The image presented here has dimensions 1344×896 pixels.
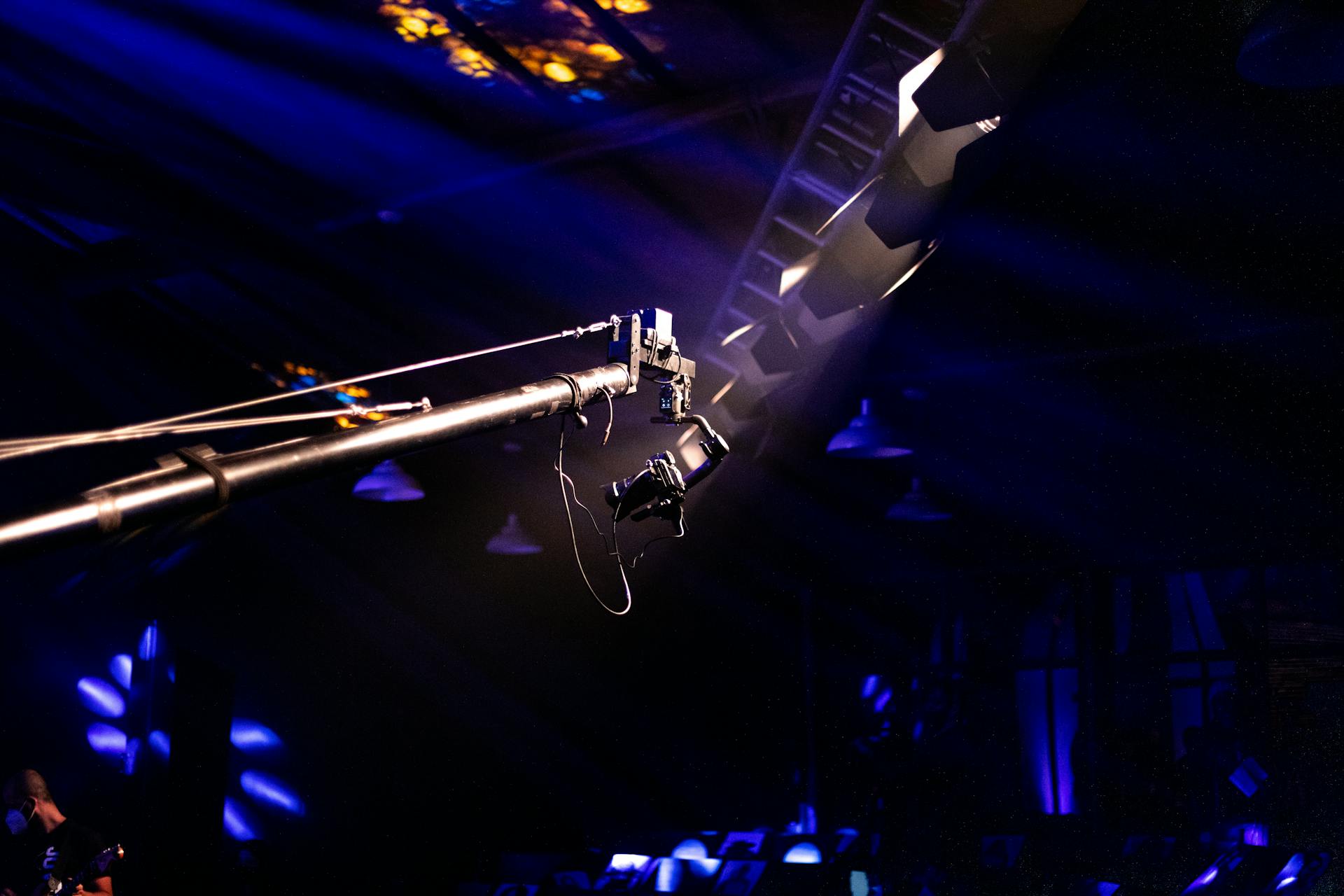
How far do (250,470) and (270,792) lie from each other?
342 inches

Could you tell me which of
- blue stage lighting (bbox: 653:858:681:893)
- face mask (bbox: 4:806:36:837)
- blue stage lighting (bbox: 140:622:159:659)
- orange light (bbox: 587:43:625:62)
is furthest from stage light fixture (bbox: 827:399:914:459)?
blue stage lighting (bbox: 140:622:159:659)

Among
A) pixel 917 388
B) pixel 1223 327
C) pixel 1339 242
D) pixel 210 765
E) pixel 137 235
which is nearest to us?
pixel 1339 242

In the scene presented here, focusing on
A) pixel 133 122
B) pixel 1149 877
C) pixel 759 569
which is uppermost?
pixel 133 122

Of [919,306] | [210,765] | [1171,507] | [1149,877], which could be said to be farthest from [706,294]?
[210,765]

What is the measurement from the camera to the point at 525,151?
5.57 m

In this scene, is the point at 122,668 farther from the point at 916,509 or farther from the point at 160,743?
the point at 916,509

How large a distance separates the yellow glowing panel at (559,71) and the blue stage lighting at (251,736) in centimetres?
681

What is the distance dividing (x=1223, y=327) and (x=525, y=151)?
15.1 ft

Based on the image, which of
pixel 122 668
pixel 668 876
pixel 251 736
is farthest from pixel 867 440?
pixel 122 668

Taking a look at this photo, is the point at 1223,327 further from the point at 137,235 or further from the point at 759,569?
the point at 137,235

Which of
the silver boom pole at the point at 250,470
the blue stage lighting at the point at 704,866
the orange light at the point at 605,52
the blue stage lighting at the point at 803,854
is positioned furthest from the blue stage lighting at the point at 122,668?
the silver boom pole at the point at 250,470

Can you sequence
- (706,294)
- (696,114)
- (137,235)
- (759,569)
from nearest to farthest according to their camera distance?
(696,114) < (137,235) < (706,294) < (759,569)

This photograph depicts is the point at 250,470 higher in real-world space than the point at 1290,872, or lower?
higher

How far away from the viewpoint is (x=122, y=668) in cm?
871
